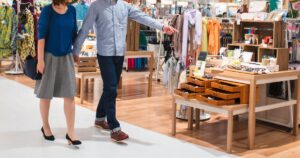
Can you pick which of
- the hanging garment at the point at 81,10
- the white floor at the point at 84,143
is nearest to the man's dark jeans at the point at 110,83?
the white floor at the point at 84,143

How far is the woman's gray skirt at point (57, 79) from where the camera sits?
12.9 ft

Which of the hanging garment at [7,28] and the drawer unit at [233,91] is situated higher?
the hanging garment at [7,28]

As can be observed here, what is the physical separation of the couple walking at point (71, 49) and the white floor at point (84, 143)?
0.14 meters

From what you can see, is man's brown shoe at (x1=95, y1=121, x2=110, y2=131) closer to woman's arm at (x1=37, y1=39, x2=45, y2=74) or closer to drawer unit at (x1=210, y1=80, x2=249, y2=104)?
woman's arm at (x1=37, y1=39, x2=45, y2=74)

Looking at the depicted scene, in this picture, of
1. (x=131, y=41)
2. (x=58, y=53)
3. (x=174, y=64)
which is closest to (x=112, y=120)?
(x=58, y=53)

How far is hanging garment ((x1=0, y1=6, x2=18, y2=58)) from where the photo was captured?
829 cm

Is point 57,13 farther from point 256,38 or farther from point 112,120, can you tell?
point 256,38

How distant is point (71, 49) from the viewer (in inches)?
159

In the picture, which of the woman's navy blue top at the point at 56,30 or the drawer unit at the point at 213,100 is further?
the drawer unit at the point at 213,100

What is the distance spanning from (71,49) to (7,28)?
15.7 ft

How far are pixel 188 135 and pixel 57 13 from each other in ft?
6.43

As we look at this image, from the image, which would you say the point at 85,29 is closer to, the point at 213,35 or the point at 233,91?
the point at 233,91

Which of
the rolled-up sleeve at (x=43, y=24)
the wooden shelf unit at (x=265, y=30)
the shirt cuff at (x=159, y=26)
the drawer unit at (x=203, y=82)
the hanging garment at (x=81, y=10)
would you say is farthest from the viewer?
the hanging garment at (x=81, y=10)

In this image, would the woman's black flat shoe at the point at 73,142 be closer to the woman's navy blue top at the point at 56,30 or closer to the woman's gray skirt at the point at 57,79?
the woman's gray skirt at the point at 57,79
